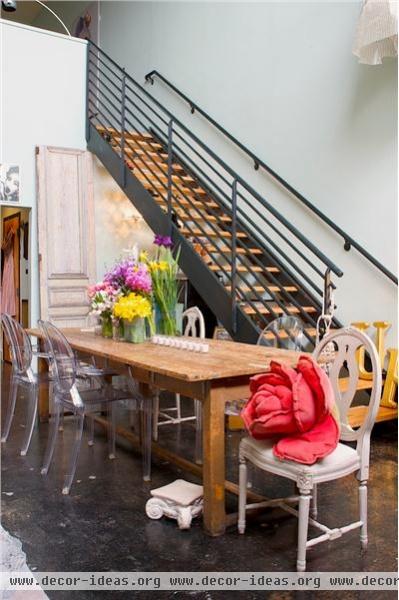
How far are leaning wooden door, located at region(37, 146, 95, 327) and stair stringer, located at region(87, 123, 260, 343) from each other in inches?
12.8

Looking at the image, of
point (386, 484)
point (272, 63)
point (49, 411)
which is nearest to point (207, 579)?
point (386, 484)

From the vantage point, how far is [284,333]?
4.15 m

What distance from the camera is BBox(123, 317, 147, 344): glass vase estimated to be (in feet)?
11.9

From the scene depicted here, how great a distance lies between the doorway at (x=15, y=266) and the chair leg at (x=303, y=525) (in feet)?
17.3

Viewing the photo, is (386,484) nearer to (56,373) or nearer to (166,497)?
(166,497)

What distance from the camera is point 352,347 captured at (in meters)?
2.49

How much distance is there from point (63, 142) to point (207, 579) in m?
5.54

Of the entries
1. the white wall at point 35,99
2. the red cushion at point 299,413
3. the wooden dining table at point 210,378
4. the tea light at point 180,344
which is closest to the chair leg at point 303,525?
the red cushion at point 299,413

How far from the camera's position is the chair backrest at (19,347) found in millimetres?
3908

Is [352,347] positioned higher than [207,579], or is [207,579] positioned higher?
[352,347]

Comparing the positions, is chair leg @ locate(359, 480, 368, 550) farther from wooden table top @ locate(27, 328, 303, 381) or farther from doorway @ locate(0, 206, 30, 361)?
doorway @ locate(0, 206, 30, 361)

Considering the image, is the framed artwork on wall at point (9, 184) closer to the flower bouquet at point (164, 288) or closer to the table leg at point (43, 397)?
the table leg at point (43, 397)

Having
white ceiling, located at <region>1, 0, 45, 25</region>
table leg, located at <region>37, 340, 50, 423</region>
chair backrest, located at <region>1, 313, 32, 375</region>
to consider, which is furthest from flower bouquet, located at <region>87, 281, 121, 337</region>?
white ceiling, located at <region>1, 0, 45, 25</region>

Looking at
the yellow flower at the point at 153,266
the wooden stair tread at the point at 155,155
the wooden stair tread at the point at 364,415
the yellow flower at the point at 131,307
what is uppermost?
the wooden stair tread at the point at 155,155
